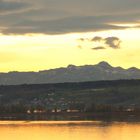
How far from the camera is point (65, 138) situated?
468 ft

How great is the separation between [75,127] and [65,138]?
97.4 feet

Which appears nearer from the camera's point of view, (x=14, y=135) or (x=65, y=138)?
(x=65, y=138)

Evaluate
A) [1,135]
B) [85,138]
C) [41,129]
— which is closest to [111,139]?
[85,138]

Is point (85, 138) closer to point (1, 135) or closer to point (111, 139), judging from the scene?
point (111, 139)

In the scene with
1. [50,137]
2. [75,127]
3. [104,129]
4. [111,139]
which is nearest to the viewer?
[111,139]

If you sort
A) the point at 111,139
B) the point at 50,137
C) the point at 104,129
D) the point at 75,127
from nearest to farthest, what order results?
the point at 111,139 → the point at 50,137 → the point at 104,129 → the point at 75,127

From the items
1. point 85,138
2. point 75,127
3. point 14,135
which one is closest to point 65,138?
point 85,138

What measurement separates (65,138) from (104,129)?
20232 mm

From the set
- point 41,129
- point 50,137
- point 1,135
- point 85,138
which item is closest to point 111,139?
point 85,138

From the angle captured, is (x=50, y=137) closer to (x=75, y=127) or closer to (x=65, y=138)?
(x=65, y=138)

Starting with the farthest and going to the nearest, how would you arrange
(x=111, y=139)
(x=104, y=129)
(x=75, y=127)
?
(x=75, y=127) < (x=104, y=129) < (x=111, y=139)

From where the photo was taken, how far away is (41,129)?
17488 cm

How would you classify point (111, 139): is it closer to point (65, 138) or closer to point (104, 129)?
point (65, 138)

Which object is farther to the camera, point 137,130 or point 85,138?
point 137,130
